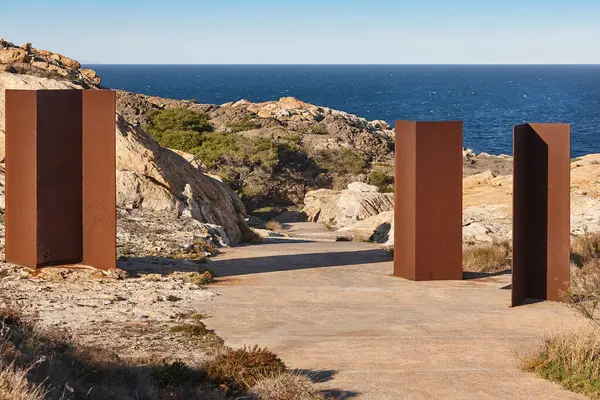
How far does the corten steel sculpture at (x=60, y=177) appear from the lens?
1316 centimetres

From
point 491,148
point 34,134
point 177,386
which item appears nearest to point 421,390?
point 177,386

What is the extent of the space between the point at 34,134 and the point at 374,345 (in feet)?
20.9

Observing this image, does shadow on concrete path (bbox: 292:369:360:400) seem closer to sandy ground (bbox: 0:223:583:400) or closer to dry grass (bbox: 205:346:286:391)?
sandy ground (bbox: 0:223:583:400)

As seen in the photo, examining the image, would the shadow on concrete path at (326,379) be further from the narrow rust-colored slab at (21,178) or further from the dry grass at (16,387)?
the narrow rust-colored slab at (21,178)

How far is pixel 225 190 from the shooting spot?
21.7 metres

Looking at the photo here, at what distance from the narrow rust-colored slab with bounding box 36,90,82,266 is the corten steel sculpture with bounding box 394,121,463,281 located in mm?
5209

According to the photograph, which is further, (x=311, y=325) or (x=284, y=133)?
(x=284, y=133)

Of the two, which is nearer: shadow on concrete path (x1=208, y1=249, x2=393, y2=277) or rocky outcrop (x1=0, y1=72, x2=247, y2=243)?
shadow on concrete path (x1=208, y1=249, x2=393, y2=277)

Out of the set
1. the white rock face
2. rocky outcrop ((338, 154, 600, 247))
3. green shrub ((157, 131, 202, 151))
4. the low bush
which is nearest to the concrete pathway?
rocky outcrop ((338, 154, 600, 247))

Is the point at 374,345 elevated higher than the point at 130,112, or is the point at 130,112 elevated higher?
the point at 130,112

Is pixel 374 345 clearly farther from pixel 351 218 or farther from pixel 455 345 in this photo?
pixel 351 218

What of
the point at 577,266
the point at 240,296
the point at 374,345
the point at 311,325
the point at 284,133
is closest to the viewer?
the point at 374,345

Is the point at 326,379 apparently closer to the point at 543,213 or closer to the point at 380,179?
the point at 543,213

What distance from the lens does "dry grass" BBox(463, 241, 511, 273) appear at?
15000 millimetres
